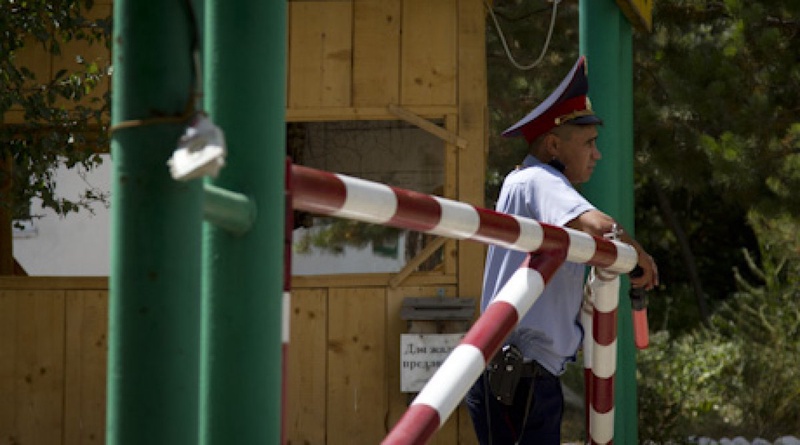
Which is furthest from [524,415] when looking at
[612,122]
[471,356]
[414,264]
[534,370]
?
[414,264]

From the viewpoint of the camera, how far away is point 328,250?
8.64 metres

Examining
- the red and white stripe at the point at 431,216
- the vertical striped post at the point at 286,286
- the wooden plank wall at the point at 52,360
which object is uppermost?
the red and white stripe at the point at 431,216

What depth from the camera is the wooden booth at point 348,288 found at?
778 centimetres

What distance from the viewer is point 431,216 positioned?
7.45 ft

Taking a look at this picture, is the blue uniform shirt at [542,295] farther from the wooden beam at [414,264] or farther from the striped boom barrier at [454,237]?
the wooden beam at [414,264]

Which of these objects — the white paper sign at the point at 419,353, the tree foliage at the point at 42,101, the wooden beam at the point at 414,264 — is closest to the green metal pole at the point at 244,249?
the tree foliage at the point at 42,101

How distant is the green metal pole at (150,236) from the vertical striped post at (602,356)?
1.85 metres

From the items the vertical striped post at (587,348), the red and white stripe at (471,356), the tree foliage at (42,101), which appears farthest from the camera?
the tree foliage at (42,101)

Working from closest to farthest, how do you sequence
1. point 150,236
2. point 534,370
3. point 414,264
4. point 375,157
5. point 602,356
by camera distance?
point 150,236, point 602,356, point 534,370, point 414,264, point 375,157

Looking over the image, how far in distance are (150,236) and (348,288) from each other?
20.6 feet

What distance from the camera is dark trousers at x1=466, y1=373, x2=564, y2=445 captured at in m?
3.61

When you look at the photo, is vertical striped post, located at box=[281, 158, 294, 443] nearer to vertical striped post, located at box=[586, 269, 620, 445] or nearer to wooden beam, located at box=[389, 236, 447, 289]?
vertical striped post, located at box=[586, 269, 620, 445]

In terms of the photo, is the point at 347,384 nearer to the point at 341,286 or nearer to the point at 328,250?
the point at 341,286

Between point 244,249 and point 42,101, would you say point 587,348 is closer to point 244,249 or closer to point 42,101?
point 244,249
